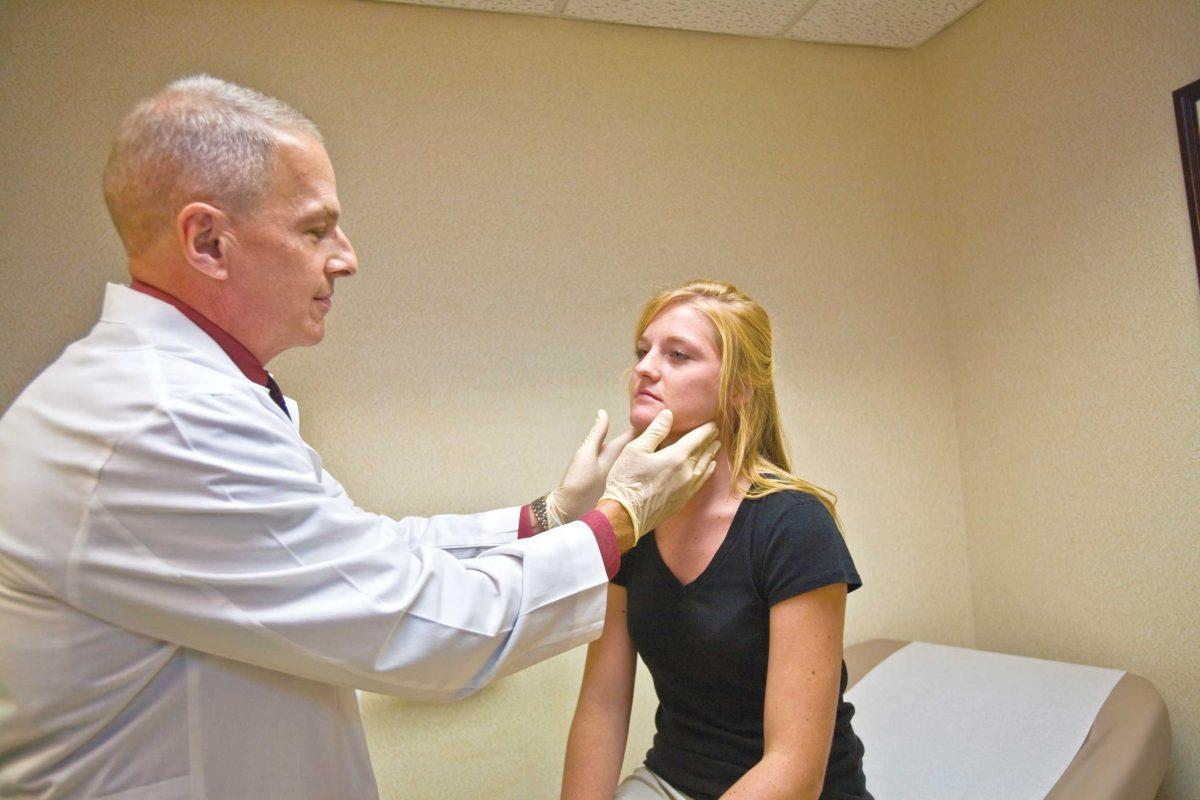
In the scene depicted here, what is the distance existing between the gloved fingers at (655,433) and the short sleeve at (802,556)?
0.81 ft

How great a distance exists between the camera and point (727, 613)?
1382 millimetres

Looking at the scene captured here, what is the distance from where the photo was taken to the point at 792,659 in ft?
4.24

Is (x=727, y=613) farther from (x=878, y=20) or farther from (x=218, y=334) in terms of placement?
(x=878, y=20)

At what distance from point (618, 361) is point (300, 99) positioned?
3.85 feet

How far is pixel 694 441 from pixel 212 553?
2.60 feet

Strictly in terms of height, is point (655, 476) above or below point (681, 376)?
below

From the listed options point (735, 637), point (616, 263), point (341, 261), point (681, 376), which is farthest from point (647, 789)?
point (616, 263)

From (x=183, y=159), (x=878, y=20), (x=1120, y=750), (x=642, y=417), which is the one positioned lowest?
(x=1120, y=750)

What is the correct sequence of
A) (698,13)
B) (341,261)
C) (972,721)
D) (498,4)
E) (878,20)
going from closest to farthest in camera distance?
(341,261), (972,721), (498,4), (698,13), (878,20)

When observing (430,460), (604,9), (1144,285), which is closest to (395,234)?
(430,460)

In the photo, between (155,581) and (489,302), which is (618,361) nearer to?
(489,302)

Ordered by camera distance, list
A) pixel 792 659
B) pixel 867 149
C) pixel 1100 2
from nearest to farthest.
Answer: pixel 792 659 → pixel 1100 2 → pixel 867 149

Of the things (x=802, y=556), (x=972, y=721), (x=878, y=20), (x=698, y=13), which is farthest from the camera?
(x=878, y=20)

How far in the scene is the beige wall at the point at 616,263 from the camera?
6.98ft
